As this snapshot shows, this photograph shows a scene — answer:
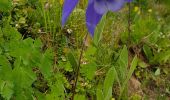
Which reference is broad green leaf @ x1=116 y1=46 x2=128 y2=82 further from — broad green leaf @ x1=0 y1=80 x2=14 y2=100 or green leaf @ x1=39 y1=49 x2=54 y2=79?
broad green leaf @ x1=0 y1=80 x2=14 y2=100

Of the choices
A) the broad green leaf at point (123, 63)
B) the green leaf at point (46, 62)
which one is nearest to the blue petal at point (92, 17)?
the green leaf at point (46, 62)

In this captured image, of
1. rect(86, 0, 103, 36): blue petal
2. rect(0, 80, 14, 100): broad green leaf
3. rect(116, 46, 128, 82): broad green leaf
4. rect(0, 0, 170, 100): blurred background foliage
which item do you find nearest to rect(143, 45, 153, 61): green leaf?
rect(0, 0, 170, 100): blurred background foliage

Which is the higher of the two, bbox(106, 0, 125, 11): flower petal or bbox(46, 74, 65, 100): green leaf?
bbox(106, 0, 125, 11): flower petal

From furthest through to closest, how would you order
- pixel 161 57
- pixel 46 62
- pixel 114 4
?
pixel 161 57, pixel 46 62, pixel 114 4

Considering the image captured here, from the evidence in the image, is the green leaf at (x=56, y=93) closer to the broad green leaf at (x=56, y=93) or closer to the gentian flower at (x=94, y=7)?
the broad green leaf at (x=56, y=93)

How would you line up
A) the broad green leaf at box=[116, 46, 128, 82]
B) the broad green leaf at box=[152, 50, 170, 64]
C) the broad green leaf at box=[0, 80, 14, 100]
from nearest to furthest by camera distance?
the broad green leaf at box=[0, 80, 14, 100]
the broad green leaf at box=[116, 46, 128, 82]
the broad green leaf at box=[152, 50, 170, 64]

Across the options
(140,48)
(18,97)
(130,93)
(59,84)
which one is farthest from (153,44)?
(18,97)

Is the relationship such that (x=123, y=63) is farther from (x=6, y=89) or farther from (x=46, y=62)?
(x=6, y=89)

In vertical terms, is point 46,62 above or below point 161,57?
above

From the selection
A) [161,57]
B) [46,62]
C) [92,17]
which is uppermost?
[92,17]

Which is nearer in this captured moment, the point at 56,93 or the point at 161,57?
the point at 56,93

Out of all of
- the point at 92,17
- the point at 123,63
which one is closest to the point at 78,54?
the point at 123,63

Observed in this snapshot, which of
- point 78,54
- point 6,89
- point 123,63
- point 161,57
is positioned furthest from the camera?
point 161,57
